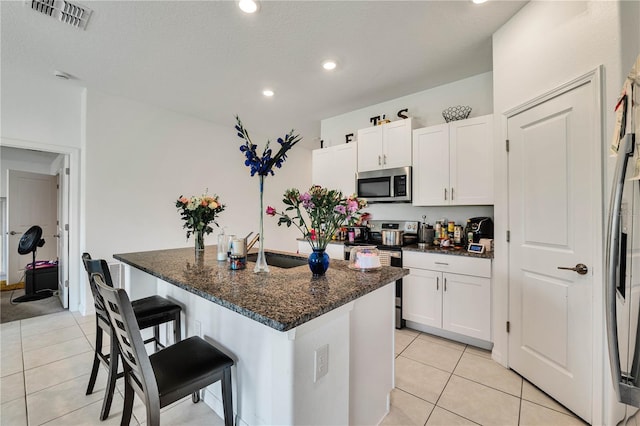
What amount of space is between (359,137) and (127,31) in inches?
102

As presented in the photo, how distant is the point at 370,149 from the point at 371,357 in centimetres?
263

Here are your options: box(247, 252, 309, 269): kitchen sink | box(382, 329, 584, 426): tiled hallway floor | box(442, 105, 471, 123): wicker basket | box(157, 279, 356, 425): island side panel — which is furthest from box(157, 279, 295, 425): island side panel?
box(442, 105, 471, 123): wicker basket

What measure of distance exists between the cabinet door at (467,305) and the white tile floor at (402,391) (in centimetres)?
19

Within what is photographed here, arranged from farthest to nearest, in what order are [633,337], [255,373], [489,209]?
[489,209], [255,373], [633,337]

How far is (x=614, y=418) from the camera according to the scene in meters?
1.45

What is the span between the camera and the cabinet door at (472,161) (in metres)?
2.63

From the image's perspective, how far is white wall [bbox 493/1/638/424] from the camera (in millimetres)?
1479

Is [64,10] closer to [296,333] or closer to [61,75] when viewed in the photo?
[61,75]

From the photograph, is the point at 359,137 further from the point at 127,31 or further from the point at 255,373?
the point at 255,373

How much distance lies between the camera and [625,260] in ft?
2.88

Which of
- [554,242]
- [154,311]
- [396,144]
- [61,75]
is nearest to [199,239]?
[154,311]

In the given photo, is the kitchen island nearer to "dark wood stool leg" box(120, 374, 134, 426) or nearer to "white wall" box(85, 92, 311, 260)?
"dark wood stool leg" box(120, 374, 134, 426)

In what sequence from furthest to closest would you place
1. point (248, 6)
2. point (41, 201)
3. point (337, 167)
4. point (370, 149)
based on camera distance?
point (41, 201), point (337, 167), point (370, 149), point (248, 6)

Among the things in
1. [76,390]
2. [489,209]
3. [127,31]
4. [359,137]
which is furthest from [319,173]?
[76,390]
